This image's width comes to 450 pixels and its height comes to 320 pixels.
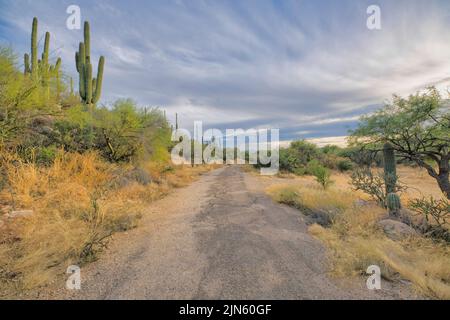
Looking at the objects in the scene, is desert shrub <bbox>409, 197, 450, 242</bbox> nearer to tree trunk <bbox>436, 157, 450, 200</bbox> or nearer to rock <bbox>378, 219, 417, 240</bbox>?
rock <bbox>378, 219, 417, 240</bbox>

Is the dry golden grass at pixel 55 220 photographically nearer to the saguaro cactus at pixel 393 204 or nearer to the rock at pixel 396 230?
the rock at pixel 396 230

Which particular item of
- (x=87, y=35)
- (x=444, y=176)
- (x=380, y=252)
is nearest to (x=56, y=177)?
(x=380, y=252)

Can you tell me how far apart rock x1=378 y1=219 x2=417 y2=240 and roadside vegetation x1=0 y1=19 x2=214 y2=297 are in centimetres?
549

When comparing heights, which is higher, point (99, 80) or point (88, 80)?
point (99, 80)

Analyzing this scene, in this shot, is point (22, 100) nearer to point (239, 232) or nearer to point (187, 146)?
point (239, 232)

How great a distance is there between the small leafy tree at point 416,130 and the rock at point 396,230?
2342 mm

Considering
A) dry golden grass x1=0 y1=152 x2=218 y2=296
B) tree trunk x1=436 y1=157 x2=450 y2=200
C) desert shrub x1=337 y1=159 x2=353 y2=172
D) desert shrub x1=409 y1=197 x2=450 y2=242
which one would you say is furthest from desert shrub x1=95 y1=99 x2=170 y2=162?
desert shrub x1=337 y1=159 x2=353 y2=172

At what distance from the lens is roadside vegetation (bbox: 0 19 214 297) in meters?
3.61

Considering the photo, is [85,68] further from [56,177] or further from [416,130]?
[416,130]

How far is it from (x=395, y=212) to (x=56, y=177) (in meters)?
9.36

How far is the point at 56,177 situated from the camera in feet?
21.4

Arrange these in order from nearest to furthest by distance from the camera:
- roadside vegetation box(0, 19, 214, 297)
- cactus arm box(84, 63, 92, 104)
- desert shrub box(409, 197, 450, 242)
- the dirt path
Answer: the dirt path
roadside vegetation box(0, 19, 214, 297)
desert shrub box(409, 197, 450, 242)
cactus arm box(84, 63, 92, 104)

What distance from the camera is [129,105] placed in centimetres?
1117

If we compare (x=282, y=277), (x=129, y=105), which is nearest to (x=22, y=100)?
(x=129, y=105)
